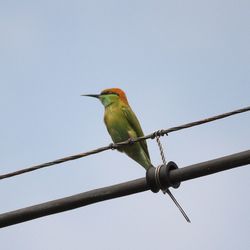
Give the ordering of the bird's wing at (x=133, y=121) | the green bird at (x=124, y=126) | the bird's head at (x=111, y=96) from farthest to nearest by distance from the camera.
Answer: the bird's head at (x=111, y=96) < the bird's wing at (x=133, y=121) < the green bird at (x=124, y=126)

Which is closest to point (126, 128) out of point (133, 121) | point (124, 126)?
point (124, 126)

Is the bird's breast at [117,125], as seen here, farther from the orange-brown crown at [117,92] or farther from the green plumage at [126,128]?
the orange-brown crown at [117,92]

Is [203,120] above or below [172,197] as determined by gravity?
above

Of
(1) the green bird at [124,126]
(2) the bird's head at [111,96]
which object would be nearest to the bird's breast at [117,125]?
(1) the green bird at [124,126]

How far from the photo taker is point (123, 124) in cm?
671

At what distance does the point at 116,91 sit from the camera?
730 centimetres

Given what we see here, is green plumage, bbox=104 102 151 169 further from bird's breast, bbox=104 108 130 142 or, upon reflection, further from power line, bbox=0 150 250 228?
power line, bbox=0 150 250 228

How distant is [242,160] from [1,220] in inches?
53.3

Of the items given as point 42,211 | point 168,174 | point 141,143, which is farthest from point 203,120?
point 141,143

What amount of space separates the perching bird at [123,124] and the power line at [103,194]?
310cm

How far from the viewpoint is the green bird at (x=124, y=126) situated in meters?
6.42

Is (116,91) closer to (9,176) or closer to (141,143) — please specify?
(141,143)

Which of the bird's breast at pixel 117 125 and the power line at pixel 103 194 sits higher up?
the power line at pixel 103 194

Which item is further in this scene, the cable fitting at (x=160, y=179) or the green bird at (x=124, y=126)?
the green bird at (x=124, y=126)
